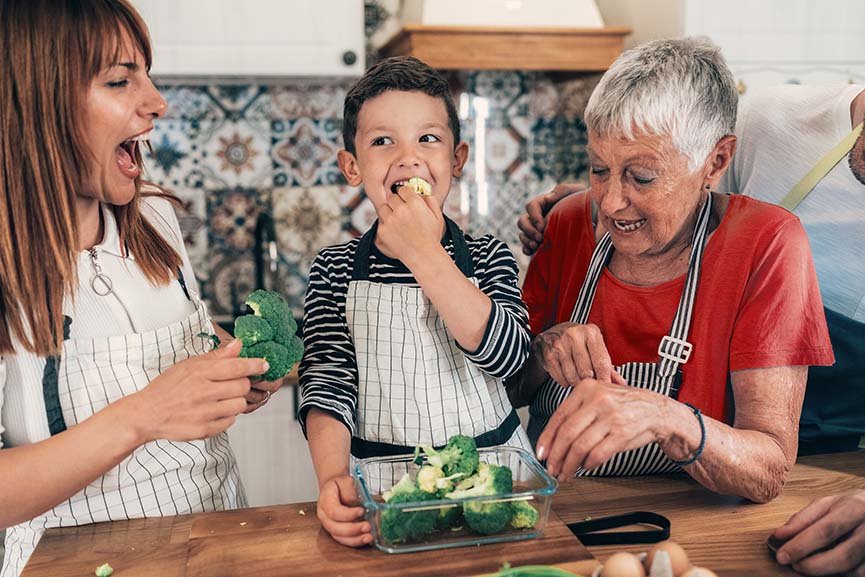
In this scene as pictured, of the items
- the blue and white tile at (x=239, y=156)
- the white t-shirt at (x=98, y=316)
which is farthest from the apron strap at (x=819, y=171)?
the blue and white tile at (x=239, y=156)

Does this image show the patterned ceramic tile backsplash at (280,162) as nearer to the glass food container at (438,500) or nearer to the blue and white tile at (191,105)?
the blue and white tile at (191,105)

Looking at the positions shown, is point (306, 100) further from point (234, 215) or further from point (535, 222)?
point (535, 222)

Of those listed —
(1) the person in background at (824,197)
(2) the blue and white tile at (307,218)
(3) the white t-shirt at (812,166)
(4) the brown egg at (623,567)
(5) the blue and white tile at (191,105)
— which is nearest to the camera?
(4) the brown egg at (623,567)

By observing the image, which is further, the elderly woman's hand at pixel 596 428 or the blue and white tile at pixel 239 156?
the blue and white tile at pixel 239 156

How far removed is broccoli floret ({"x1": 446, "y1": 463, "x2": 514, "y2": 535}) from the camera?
3.07 ft

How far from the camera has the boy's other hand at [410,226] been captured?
121 cm

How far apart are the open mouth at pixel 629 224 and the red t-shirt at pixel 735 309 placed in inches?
4.7

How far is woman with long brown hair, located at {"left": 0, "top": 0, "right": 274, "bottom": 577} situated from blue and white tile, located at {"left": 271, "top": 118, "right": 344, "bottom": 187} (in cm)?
160

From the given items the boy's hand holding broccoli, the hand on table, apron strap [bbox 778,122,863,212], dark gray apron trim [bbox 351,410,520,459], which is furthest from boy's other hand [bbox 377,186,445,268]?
apron strap [bbox 778,122,863,212]

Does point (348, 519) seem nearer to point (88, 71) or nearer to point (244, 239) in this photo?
point (88, 71)

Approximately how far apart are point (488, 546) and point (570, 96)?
236 centimetres

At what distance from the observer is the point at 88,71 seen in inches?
44.9

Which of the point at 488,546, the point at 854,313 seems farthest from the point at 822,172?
the point at 488,546

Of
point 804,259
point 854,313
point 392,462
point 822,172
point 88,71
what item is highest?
point 88,71
